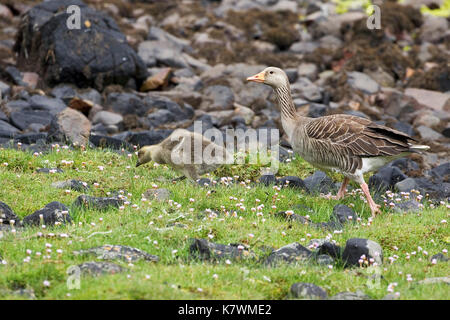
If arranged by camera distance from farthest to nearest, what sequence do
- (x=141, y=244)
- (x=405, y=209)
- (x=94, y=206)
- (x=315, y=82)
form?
(x=315, y=82)
(x=405, y=209)
(x=94, y=206)
(x=141, y=244)

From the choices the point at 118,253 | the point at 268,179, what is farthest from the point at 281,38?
the point at 118,253

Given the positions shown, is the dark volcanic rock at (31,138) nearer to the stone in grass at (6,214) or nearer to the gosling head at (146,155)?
the gosling head at (146,155)

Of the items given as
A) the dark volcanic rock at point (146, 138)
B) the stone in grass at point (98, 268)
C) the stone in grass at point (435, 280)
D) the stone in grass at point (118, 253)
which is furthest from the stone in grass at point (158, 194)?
the dark volcanic rock at point (146, 138)

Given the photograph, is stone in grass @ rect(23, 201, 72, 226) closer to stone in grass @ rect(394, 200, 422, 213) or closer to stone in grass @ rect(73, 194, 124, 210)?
stone in grass @ rect(73, 194, 124, 210)

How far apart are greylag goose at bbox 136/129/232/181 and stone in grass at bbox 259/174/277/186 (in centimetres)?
77

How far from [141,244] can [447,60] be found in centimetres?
2297

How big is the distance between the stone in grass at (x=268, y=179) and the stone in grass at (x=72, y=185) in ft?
11.4

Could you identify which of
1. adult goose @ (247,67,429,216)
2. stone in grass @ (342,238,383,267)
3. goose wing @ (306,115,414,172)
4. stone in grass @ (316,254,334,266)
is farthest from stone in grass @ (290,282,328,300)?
goose wing @ (306,115,414,172)

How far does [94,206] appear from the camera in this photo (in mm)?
10773

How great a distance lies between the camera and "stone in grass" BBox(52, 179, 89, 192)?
1181cm

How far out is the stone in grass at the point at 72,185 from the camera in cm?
1181
